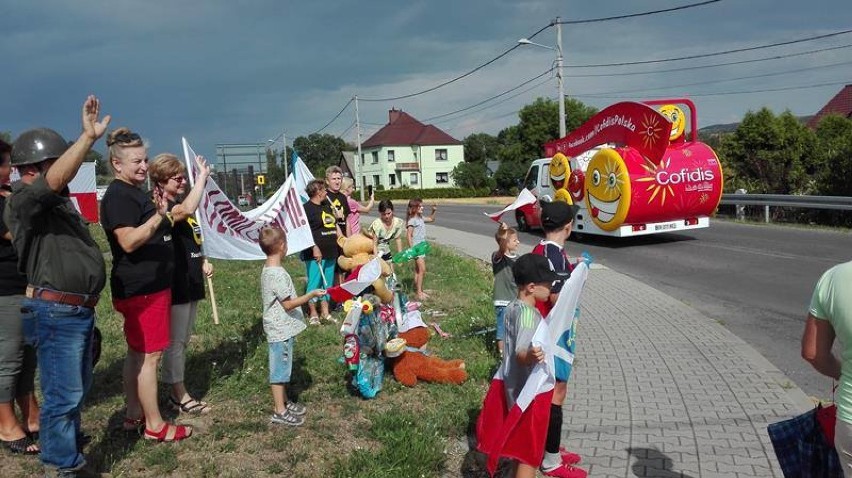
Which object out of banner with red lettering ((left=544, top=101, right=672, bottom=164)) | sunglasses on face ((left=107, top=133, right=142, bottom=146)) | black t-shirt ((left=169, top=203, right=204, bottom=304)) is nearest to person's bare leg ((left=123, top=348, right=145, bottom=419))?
black t-shirt ((left=169, top=203, right=204, bottom=304))

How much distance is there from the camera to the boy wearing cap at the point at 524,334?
10.3 feet

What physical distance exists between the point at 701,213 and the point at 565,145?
421cm

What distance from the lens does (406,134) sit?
3046 inches

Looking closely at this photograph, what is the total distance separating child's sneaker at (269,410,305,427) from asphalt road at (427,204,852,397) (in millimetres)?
4124

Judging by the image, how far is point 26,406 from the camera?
4.37 meters

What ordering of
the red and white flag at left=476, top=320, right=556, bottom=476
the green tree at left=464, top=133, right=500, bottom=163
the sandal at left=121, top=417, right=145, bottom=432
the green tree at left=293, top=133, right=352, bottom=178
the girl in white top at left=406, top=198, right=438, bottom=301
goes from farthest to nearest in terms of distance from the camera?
the green tree at left=293, top=133, right=352, bottom=178
the green tree at left=464, top=133, right=500, bottom=163
the girl in white top at left=406, top=198, right=438, bottom=301
the sandal at left=121, top=417, right=145, bottom=432
the red and white flag at left=476, top=320, right=556, bottom=476

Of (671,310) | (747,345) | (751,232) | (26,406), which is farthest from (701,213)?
(26,406)

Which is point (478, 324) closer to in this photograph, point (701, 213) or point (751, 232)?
point (701, 213)

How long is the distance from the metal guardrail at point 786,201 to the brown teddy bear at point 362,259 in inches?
580

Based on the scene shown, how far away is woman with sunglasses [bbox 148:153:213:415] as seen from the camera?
14.5 ft

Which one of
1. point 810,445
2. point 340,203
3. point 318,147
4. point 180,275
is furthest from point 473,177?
point 318,147

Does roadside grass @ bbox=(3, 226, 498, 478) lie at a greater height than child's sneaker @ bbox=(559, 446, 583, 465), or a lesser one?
greater

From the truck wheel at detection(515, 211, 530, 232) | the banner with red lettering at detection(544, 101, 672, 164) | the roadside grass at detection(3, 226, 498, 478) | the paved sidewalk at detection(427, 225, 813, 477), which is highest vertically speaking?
the banner with red lettering at detection(544, 101, 672, 164)

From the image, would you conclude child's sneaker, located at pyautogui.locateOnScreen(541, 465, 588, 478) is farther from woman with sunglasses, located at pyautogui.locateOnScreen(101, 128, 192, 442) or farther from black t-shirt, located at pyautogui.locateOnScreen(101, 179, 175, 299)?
black t-shirt, located at pyautogui.locateOnScreen(101, 179, 175, 299)
